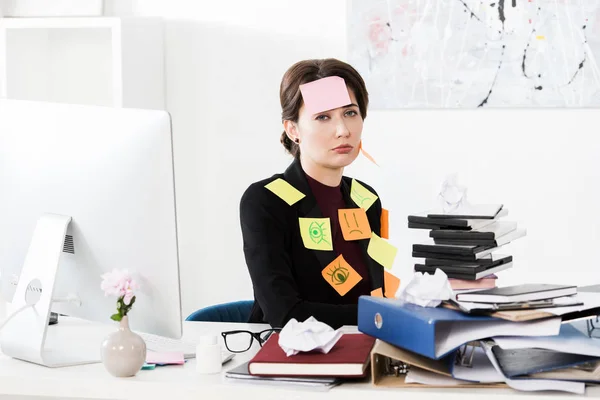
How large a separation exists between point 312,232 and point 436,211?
1.68 feet

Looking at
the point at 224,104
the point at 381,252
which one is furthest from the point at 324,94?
the point at 224,104

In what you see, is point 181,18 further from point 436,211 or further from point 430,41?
point 436,211

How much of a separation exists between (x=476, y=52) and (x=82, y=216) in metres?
2.12

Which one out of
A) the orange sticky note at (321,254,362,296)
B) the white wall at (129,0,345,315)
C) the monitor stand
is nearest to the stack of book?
the orange sticky note at (321,254,362,296)

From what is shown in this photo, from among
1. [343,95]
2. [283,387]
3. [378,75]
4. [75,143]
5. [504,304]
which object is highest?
[378,75]

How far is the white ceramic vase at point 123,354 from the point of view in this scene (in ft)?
4.67

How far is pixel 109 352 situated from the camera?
1429 millimetres

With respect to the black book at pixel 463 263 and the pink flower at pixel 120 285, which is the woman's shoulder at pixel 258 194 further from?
the pink flower at pixel 120 285

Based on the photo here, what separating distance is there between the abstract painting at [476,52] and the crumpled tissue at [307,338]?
6.58 feet

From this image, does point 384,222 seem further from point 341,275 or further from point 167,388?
point 167,388

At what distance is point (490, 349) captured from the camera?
4.30 ft

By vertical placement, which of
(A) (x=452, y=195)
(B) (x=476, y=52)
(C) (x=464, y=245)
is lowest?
(C) (x=464, y=245)

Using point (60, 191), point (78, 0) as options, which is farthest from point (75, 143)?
point (78, 0)

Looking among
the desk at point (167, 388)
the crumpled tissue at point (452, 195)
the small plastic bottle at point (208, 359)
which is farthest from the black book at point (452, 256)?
the small plastic bottle at point (208, 359)
